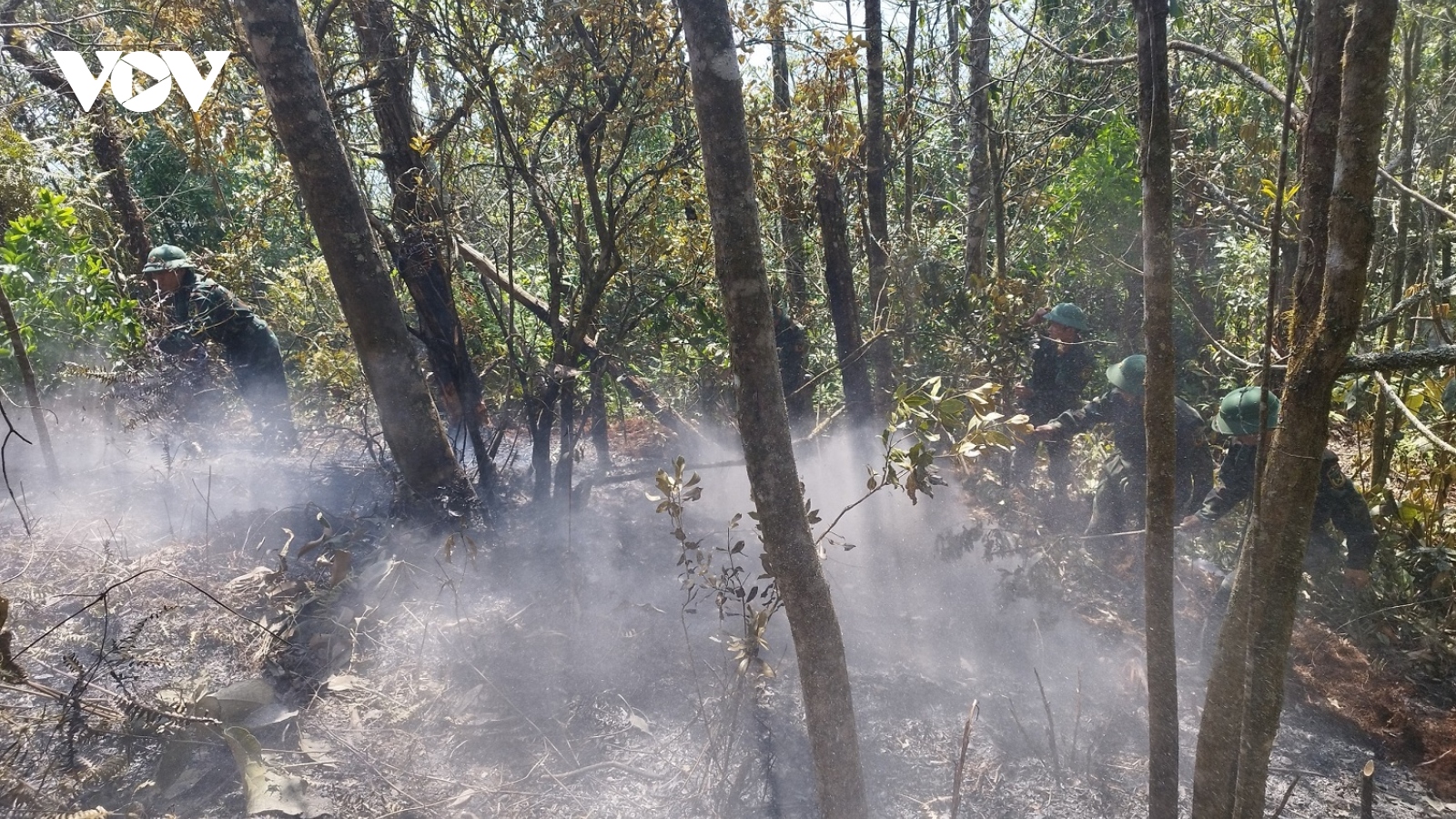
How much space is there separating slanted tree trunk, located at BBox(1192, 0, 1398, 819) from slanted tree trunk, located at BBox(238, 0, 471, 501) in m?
4.14

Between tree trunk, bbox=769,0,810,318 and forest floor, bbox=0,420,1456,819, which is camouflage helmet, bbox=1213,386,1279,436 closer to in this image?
forest floor, bbox=0,420,1456,819

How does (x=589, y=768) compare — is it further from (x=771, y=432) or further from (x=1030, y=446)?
(x=1030, y=446)

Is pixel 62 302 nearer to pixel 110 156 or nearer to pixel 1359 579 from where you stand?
pixel 110 156

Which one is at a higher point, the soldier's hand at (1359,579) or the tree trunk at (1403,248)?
the tree trunk at (1403,248)

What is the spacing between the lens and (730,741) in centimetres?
361

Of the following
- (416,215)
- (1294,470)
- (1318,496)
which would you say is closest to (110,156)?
(416,215)

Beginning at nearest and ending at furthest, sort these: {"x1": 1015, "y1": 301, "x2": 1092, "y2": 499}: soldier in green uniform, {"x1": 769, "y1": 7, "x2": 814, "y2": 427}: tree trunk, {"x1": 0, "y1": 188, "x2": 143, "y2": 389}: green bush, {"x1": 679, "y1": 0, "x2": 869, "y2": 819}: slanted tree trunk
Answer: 1. {"x1": 679, "y1": 0, "x2": 869, "y2": 819}: slanted tree trunk
2. {"x1": 0, "y1": 188, "x2": 143, "y2": 389}: green bush
3. {"x1": 769, "y1": 7, "x2": 814, "y2": 427}: tree trunk
4. {"x1": 1015, "y1": 301, "x2": 1092, "y2": 499}: soldier in green uniform

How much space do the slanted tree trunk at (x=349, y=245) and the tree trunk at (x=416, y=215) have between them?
45 cm

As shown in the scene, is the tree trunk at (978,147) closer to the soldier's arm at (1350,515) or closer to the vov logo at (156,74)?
the soldier's arm at (1350,515)

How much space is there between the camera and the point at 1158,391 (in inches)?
108

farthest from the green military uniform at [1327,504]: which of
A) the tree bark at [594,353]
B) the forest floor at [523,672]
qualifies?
the tree bark at [594,353]

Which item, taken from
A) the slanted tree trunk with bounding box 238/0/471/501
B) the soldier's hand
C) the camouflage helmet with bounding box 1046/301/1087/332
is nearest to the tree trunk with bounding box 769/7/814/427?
the camouflage helmet with bounding box 1046/301/1087/332

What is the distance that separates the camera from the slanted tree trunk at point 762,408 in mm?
2287

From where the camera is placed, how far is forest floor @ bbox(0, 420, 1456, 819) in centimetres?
341
